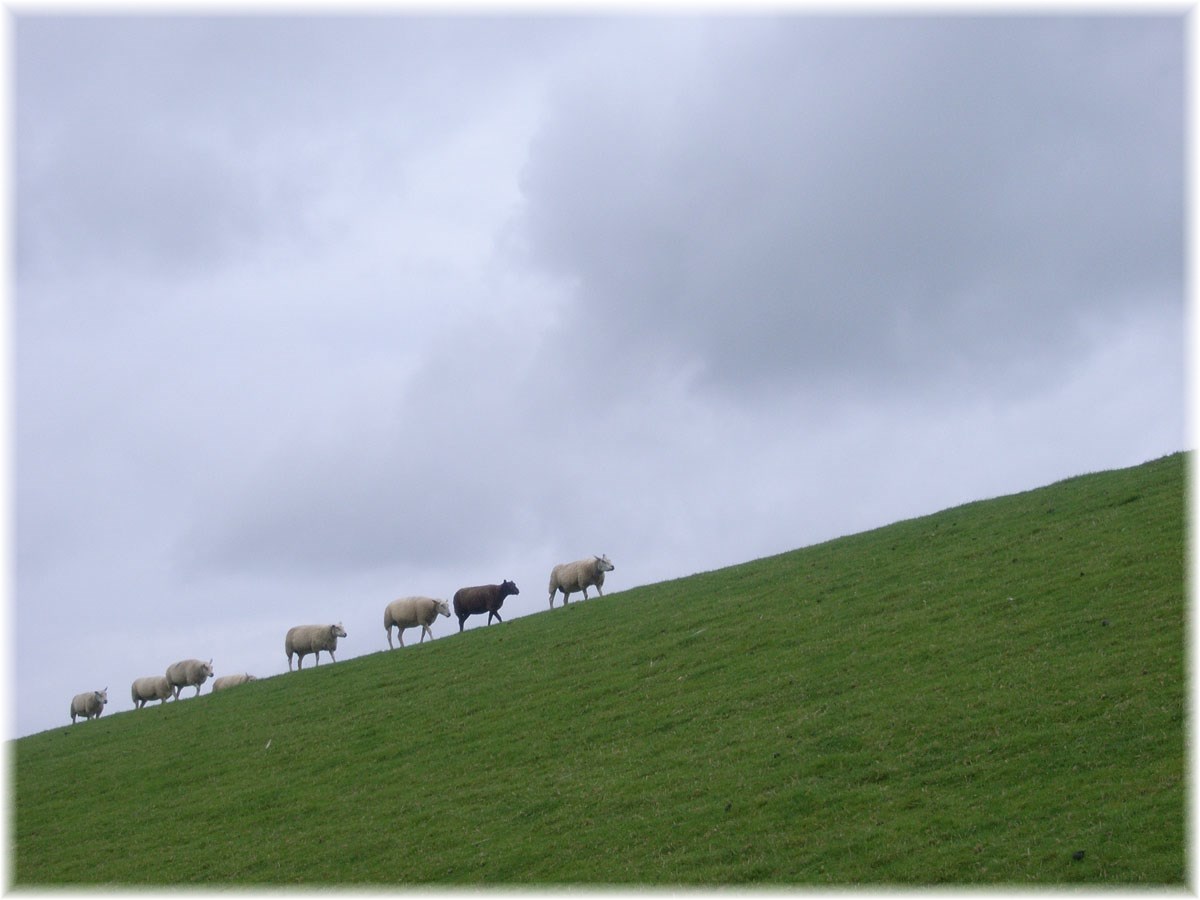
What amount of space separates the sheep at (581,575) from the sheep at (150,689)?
16.1 m

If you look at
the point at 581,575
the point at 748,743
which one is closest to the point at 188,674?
the point at 581,575

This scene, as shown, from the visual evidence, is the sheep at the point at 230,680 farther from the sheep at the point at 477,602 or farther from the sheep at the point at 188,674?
the sheep at the point at 477,602

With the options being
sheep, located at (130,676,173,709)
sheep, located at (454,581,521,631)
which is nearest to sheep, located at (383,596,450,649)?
sheep, located at (454,581,521,631)

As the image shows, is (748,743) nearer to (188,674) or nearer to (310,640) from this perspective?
(310,640)

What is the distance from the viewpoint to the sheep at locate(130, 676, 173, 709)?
4359 centimetres

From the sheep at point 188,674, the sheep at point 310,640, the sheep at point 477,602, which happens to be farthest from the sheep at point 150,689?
the sheep at point 477,602

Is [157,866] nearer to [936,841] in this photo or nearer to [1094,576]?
[936,841]

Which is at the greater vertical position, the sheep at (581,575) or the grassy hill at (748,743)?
the sheep at (581,575)

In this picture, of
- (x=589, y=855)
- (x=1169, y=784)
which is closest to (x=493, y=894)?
(x=589, y=855)

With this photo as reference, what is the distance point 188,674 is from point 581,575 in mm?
16344

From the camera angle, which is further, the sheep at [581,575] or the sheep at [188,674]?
the sheep at [188,674]

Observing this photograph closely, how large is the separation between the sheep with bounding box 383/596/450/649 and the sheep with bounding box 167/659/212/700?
872 centimetres

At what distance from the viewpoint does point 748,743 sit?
19.5 metres

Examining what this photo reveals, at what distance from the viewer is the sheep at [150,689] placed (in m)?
43.6
